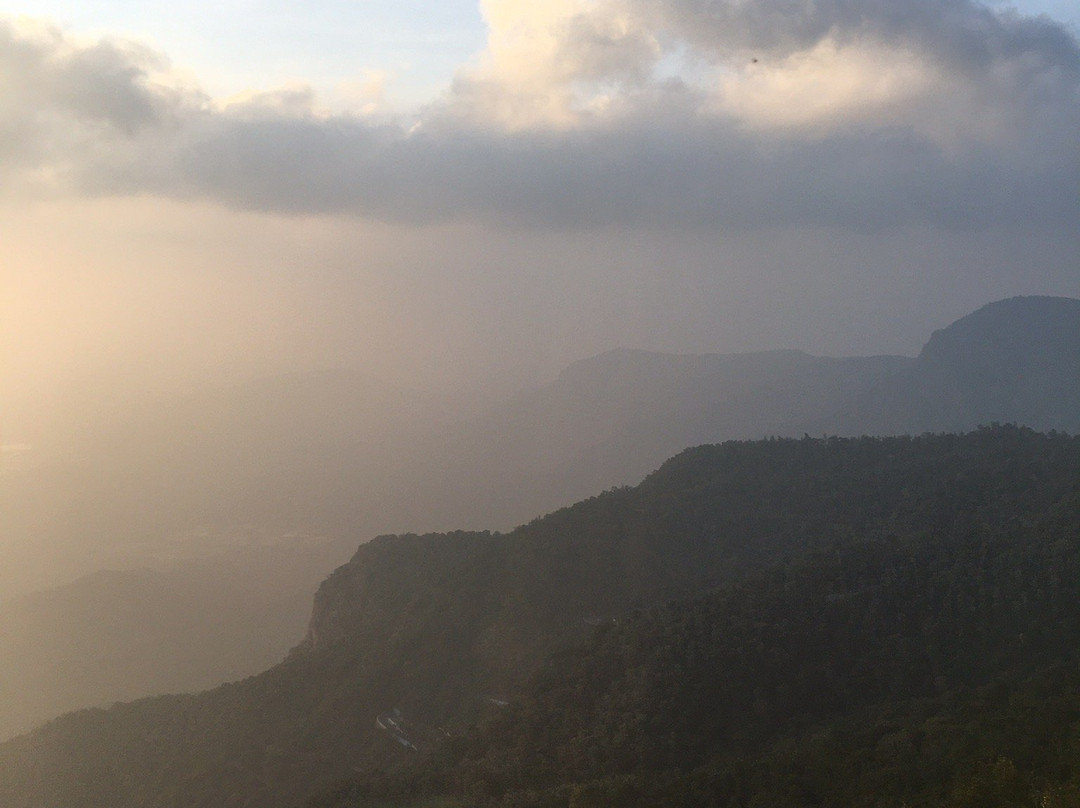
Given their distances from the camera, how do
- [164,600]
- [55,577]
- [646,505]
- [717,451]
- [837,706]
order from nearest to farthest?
1. [837,706]
2. [646,505]
3. [717,451]
4. [164,600]
5. [55,577]

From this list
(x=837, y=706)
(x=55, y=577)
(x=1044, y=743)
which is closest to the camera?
(x=1044, y=743)

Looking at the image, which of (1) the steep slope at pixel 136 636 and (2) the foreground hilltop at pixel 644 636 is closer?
(2) the foreground hilltop at pixel 644 636

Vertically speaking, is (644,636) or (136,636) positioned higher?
(136,636)

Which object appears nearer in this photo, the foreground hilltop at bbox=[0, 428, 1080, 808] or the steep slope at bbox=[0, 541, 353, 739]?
the foreground hilltop at bbox=[0, 428, 1080, 808]

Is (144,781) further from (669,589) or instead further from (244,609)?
(244,609)

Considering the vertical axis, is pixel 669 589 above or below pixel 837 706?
above

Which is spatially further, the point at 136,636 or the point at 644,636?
the point at 136,636

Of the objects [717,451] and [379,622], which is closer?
[379,622]

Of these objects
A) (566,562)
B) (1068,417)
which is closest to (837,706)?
(566,562)
